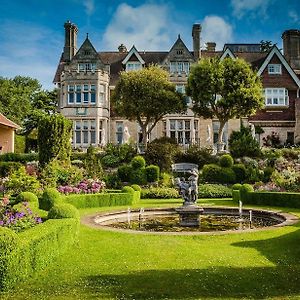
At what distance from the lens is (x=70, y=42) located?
45.5 meters

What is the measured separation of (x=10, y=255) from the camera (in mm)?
7691

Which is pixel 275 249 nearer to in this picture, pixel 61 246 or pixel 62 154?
pixel 61 246

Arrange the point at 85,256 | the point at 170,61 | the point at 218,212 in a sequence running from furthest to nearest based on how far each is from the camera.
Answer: the point at 170,61, the point at 218,212, the point at 85,256

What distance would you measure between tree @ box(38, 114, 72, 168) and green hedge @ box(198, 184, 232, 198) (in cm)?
954

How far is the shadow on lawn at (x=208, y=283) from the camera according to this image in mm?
7379

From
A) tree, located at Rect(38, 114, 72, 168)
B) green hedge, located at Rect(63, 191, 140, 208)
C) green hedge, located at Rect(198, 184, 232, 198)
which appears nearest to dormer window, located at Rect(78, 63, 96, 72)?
tree, located at Rect(38, 114, 72, 168)

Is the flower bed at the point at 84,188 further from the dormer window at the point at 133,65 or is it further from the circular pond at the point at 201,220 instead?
the dormer window at the point at 133,65

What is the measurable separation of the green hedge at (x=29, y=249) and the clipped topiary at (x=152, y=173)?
19.7m

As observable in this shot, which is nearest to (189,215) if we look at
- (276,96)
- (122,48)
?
(276,96)

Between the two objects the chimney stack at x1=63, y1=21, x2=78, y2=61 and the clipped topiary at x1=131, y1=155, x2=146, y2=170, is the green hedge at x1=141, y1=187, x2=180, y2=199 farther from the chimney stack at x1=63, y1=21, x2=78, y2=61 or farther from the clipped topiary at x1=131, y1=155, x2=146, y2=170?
the chimney stack at x1=63, y1=21, x2=78, y2=61

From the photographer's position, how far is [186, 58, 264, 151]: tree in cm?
3538

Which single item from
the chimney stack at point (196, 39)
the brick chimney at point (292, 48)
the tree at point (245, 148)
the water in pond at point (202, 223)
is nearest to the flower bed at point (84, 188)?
the water in pond at point (202, 223)

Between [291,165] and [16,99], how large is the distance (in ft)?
126

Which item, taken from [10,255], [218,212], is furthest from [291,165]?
[10,255]
